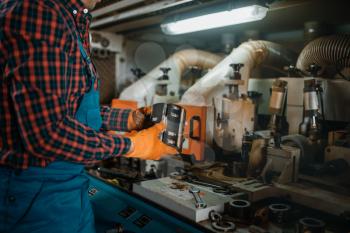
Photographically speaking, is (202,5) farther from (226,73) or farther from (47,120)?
(47,120)

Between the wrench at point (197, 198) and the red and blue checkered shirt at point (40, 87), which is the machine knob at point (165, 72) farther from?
the red and blue checkered shirt at point (40, 87)

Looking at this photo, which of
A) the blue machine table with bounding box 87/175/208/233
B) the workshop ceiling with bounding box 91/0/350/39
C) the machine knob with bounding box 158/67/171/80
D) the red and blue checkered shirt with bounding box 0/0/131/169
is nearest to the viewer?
the red and blue checkered shirt with bounding box 0/0/131/169

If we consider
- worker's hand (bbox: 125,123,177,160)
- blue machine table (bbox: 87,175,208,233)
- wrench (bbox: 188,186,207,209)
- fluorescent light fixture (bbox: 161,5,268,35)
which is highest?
fluorescent light fixture (bbox: 161,5,268,35)

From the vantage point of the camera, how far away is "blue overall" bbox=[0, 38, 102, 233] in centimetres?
105

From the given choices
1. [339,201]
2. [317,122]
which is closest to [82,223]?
[339,201]

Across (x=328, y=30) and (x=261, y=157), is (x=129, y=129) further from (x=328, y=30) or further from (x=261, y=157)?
(x=328, y=30)

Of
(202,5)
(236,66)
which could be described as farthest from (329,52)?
(202,5)

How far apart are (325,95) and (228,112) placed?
529 millimetres

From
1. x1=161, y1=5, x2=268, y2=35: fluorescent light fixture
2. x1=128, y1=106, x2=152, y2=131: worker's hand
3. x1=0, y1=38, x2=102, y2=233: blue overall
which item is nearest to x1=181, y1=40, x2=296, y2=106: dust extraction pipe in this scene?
x1=161, y1=5, x2=268, y2=35: fluorescent light fixture

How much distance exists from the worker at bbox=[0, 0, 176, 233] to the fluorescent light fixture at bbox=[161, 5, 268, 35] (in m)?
0.90

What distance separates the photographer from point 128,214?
1.58m

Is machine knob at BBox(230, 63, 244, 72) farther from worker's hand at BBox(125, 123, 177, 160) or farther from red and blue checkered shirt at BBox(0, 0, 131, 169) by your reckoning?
red and blue checkered shirt at BBox(0, 0, 131, 169)

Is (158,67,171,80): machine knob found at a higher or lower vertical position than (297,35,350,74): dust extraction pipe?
lower

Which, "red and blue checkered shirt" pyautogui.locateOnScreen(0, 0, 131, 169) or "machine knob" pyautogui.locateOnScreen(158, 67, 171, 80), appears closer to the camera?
"red and blue checkered shirt" pyautogui.locateOnScreen(0, 0, 131, 169)
